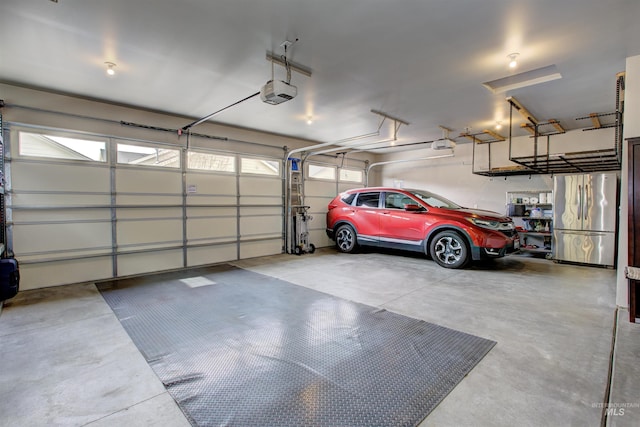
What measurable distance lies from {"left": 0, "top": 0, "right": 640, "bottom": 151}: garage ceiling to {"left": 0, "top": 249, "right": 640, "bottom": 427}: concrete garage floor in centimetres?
278

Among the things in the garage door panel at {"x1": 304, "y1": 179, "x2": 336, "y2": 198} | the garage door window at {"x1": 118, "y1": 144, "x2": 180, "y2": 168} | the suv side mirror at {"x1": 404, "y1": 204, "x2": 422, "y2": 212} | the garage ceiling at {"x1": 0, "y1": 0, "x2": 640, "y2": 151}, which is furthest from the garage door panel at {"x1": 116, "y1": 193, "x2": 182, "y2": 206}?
the suv side mirror at {"x1": 404, "y1": 204, "x2": 422, "y2": 212}

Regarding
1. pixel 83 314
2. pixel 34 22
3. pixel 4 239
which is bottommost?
pixel 83 314

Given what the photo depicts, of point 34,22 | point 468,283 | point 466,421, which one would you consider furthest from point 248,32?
point 468,283

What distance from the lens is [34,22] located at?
2533 millimetres

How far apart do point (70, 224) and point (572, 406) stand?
6004 mm

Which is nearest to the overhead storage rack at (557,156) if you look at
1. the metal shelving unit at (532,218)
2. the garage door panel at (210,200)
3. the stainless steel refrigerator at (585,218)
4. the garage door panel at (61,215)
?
the stainless steel refrigerator at (585,218)

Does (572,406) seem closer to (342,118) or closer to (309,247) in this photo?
(342,118)

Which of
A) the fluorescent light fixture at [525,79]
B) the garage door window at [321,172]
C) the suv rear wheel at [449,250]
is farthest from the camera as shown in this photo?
the garage door window at [321,172]

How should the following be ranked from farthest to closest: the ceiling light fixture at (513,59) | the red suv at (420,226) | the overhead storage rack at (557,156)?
the red suv at (420,226) < the overhead storage rack at (557,156) < the ceiling light fixture at (513,59)

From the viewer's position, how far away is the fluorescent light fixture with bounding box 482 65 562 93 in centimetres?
354

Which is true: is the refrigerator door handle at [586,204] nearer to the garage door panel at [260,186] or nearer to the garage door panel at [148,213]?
the garage door panel at [260,186]

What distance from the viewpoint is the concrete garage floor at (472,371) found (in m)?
1.65

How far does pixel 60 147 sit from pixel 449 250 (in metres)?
6.68

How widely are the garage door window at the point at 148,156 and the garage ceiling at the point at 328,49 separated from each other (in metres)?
0.75
